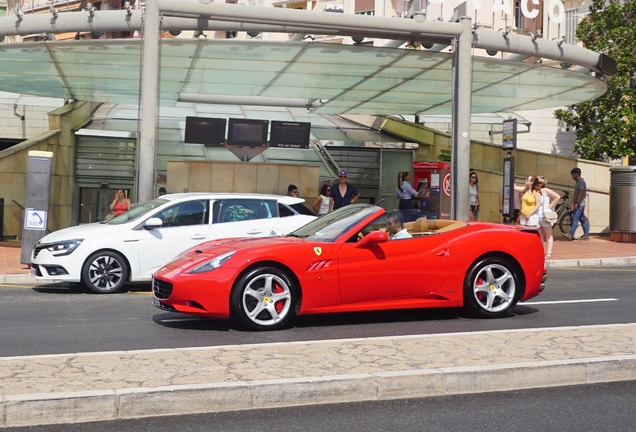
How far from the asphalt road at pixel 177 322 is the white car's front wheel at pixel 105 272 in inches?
9.5

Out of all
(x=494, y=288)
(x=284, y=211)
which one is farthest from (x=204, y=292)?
(x=284, y=211)

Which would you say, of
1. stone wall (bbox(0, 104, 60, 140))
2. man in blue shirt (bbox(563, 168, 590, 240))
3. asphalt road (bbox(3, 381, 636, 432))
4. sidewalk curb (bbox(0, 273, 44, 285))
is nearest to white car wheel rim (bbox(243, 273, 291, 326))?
asphalt road (bbox(3, 381, 636, 432))

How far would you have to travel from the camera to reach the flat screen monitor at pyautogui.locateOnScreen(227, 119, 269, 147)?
77.7ft

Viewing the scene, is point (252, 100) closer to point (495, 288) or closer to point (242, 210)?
point (242, 210)

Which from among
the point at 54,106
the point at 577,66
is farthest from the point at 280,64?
the point at 54,106

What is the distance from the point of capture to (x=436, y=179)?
2412 centimetres

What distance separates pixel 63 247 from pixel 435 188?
13.7 meters

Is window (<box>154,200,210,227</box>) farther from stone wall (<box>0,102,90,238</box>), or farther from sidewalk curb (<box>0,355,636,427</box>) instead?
stone wall (<box>0,102,90,238</box>)

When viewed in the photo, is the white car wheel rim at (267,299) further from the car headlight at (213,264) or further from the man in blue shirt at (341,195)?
the man in blue shirt at (341,195)

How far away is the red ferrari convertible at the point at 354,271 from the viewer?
864 cm

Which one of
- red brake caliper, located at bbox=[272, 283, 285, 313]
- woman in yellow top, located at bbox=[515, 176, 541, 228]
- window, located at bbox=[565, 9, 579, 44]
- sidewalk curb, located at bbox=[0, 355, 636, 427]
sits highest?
window, located at bbox=[565, 9, 579, 44]

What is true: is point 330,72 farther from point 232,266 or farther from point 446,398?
point 446,398

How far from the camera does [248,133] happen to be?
23.8 meters

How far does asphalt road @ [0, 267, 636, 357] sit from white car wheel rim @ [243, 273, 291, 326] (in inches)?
6.8
